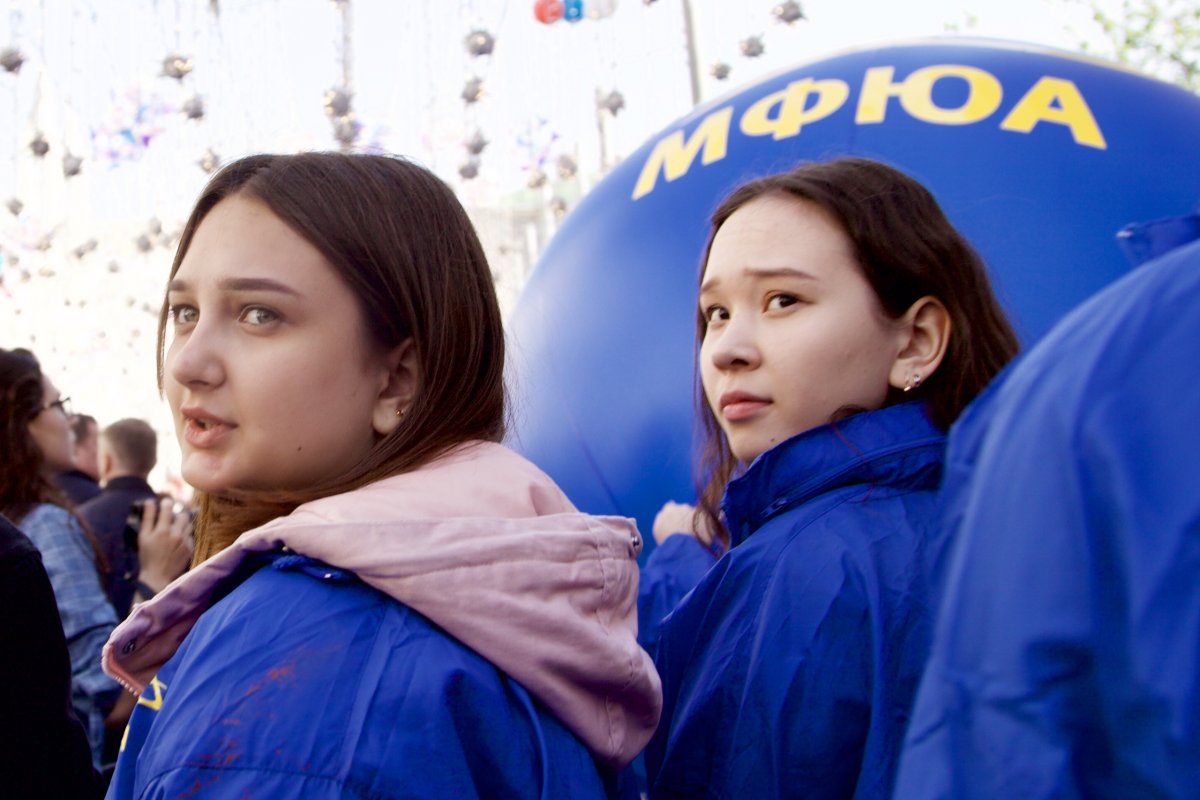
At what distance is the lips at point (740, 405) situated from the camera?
5.42 feet

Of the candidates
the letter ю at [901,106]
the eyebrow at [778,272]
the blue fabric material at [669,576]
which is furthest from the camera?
the letter ю at [901,106]

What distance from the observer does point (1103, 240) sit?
107 inches

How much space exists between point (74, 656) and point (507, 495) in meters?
2.29

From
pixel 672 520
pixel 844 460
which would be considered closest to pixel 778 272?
pixel 844 460

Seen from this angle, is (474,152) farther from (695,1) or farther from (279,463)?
(279,463)

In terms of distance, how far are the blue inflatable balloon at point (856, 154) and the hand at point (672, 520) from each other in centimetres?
7

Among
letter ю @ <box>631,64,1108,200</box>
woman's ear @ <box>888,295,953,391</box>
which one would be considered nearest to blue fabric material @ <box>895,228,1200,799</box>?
woman's ear @ <box>888,295,953,391</box>

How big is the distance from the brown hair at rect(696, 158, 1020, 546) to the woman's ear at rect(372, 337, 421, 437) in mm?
695

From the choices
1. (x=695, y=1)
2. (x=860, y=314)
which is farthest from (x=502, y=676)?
(x=695, y=1)

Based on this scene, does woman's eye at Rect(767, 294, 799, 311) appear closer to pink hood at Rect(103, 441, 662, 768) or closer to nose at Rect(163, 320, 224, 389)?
pink hood at Rect(103, 441, 662, 768)

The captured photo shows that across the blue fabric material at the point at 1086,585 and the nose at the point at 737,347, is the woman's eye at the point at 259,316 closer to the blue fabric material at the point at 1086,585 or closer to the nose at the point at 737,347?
the nose at the point at 737,347

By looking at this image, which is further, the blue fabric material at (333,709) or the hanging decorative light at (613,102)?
the hanging decorative light at (613,102)

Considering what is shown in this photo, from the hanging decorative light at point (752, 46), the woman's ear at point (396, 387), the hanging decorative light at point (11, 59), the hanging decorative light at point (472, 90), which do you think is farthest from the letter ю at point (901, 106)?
the hanging decorative light at point (11, 59)

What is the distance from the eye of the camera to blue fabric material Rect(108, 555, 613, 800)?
3.19 feet
